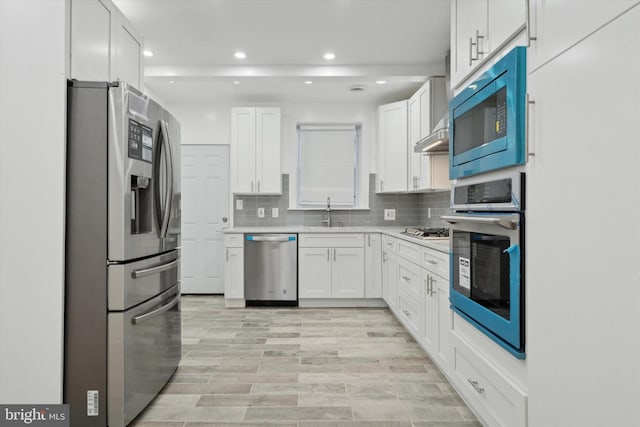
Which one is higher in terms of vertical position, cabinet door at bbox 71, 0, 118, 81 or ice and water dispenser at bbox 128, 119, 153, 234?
cabinet door at bbox 71, 0, 118, 81

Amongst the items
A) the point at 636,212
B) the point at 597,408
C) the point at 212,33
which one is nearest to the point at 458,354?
the point at 597,408

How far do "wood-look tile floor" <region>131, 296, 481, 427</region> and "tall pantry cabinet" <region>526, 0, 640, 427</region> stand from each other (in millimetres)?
977

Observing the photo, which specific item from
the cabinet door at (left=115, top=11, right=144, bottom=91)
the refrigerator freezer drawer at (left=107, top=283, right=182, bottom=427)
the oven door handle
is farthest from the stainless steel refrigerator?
the oven door handle

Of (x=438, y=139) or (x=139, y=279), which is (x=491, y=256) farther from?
(x=139, y=279)

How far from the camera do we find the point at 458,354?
82.7 inches

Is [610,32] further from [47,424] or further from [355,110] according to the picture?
[355,110]

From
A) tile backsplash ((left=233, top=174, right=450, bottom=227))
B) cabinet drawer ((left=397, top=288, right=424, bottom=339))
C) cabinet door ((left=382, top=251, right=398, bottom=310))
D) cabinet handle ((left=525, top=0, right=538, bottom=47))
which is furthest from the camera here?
tile backsplash ((left=233, top=174, right=450, bottom=227))

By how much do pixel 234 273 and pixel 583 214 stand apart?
12.8ft

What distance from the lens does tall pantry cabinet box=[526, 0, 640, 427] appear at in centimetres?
91

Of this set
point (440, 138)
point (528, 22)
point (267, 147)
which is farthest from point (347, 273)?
point (528, 22)

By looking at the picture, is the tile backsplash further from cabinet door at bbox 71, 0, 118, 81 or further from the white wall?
the white wall

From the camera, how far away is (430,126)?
12.6ft

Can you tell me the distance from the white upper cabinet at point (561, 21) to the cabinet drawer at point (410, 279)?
1942 mm

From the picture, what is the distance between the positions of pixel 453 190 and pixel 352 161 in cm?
313
